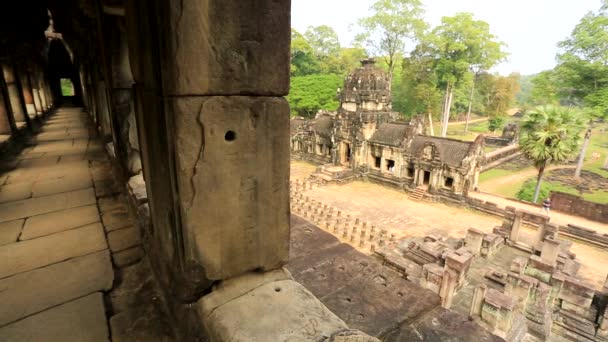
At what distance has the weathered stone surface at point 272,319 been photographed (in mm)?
1346

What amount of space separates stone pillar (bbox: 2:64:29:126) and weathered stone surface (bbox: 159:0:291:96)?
8.55 meters

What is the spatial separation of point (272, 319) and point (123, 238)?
85.1 inches

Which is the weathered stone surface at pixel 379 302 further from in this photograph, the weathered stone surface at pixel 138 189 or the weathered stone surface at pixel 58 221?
the weathered stone surface at pixel 58 221

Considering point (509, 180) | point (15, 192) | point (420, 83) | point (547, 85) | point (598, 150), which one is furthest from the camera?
point (598, 150)

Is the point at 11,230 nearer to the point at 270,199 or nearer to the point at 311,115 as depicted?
the point at 270,199

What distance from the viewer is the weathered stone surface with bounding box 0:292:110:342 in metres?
1.78

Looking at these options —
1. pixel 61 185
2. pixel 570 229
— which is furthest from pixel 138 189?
pixel 570 229

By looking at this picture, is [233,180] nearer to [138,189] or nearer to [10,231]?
[138,189]

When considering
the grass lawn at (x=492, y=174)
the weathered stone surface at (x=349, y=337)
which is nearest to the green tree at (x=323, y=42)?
the grass lawn at (x=492, y=174)

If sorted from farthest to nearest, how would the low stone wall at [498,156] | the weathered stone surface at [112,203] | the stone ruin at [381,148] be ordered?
1. the low stone wall at [498,156]
2. the stone ruin at [381,148]
3. the weathered stone surface at [112,203]

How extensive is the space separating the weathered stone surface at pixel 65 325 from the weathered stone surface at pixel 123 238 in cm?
74

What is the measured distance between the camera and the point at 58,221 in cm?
321

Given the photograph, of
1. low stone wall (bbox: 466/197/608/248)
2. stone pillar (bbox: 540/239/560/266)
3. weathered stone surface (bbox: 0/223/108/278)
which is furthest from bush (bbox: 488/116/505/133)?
weathered stone surface (bbox: 0/223/108/278)

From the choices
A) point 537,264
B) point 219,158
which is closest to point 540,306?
point 537,264
